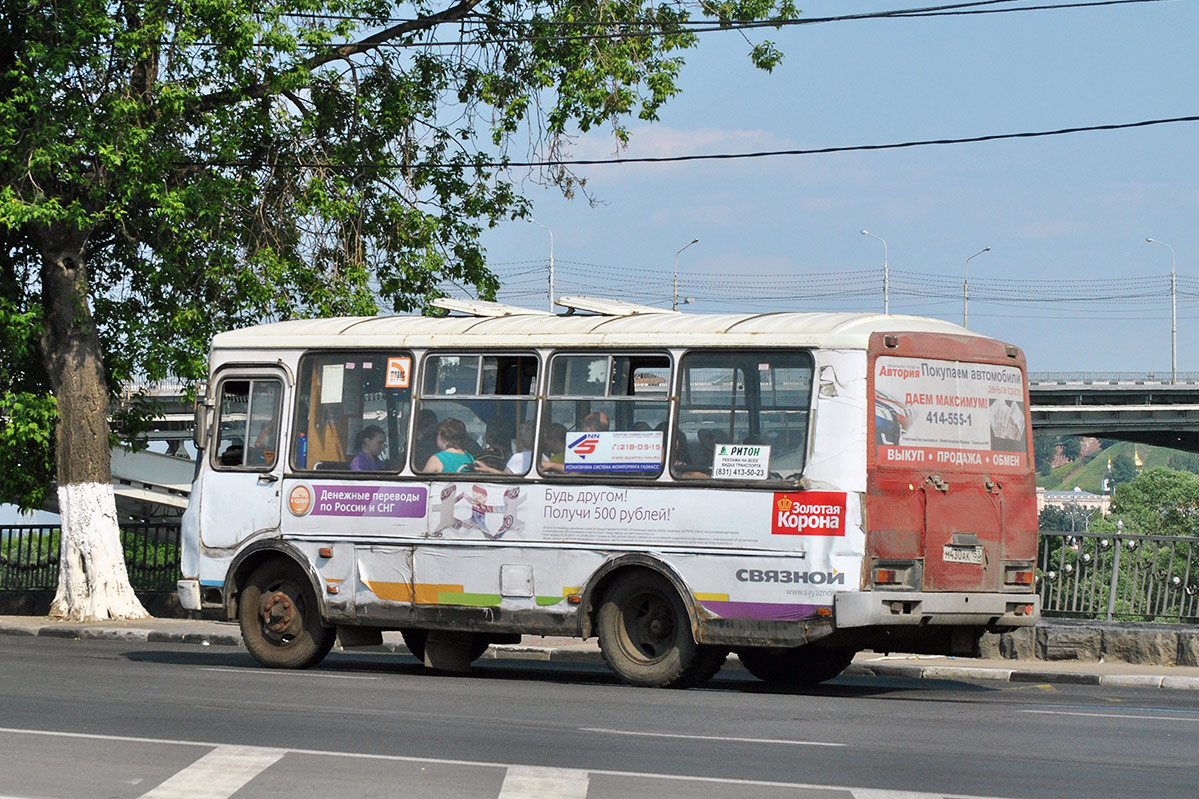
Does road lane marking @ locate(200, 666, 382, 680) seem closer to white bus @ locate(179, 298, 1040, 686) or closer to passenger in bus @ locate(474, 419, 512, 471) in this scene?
white bus @ locate(179, 298, 1040, 686)

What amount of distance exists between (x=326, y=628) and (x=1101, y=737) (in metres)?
7.32

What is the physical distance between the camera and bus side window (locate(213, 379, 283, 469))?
50.2ft

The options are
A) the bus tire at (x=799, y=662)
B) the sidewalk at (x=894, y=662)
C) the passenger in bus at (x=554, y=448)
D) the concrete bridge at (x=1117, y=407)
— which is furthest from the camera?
the concrete bridge at (x=1117, y=407)

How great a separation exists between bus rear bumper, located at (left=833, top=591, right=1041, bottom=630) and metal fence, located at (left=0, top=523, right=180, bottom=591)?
13.7 meters

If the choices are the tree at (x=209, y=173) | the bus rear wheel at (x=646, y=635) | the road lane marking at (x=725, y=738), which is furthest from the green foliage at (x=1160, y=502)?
the road lane marking at (x=725, y=738)

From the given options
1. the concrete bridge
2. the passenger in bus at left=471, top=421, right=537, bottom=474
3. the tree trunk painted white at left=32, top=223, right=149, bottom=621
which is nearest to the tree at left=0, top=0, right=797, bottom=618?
the tree trunk painted white at left=32, top=223, right=149, bottom=621

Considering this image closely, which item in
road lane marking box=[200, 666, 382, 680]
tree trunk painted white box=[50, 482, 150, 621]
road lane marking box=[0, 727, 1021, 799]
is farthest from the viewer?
tree trunk painted white box=[50, 482, 150, 621]

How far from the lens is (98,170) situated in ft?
70.4

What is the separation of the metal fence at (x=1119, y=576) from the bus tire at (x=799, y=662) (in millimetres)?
3839

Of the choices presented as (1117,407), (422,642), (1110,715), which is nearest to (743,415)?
(1110,715)

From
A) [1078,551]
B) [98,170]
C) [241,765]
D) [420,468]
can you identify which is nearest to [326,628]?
[420,468]

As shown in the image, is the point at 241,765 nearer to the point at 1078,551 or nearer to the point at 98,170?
the point at 1078,551

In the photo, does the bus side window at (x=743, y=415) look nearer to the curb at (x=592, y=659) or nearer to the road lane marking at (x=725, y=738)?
the road lane marking at (x=725, y=738)

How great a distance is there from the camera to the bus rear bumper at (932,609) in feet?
40.1
